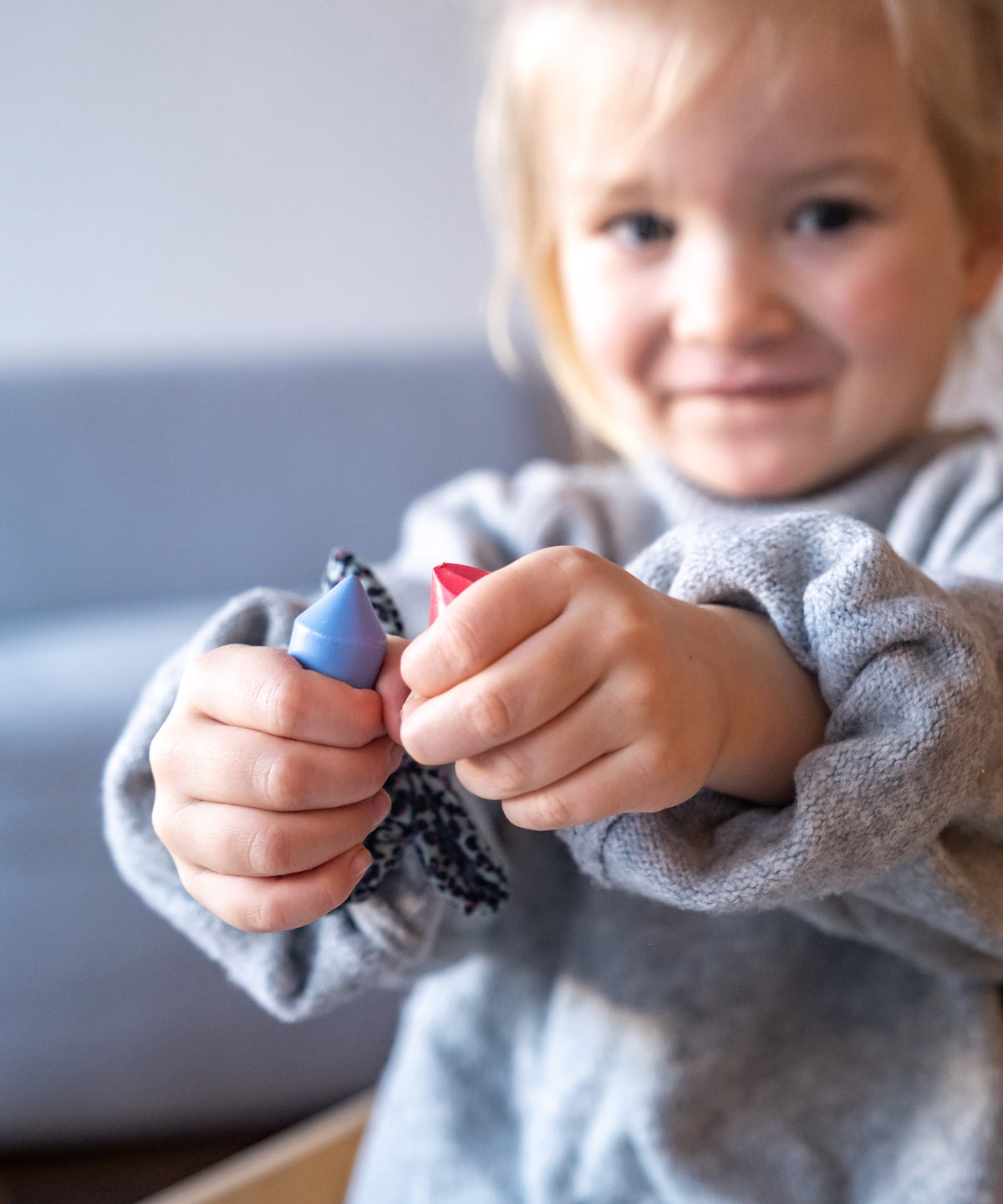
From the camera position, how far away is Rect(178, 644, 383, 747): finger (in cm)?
27

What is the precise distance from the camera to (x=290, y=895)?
0.30 meters

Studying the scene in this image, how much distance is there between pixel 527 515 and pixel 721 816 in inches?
9.5

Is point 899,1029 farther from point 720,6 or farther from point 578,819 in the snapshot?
point 720,6

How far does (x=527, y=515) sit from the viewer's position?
54cm

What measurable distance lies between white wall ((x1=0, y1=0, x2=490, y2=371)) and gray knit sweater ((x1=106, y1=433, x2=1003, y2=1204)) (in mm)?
539

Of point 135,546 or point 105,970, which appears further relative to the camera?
point 135,546

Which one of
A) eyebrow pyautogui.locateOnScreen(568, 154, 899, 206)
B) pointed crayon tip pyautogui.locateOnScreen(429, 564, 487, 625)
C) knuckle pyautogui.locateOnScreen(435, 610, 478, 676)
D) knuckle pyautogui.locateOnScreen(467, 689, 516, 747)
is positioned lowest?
knuckle pyautogui.locateOnScreen(467, 689, 516, 747)

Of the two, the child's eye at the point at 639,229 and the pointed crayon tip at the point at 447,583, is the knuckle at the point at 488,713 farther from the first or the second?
the child's eye at the point at 639,229

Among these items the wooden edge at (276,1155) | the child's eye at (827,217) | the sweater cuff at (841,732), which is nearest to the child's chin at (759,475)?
the child's eye at (827,217)

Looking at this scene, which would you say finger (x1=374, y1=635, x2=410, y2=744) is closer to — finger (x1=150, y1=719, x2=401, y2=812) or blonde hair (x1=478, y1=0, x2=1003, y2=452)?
finger (x1=150, y1=719, x2=401, y2=812)

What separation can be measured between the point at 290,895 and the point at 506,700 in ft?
0.34

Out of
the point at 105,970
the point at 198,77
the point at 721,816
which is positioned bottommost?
the point at 105,970

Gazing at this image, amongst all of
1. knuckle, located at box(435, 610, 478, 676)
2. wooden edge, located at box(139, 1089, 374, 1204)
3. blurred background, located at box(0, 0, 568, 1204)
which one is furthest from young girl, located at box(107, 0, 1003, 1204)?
blurred background, located at box(0, 0, 568, 1204)

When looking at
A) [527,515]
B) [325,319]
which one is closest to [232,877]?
[527,515]
